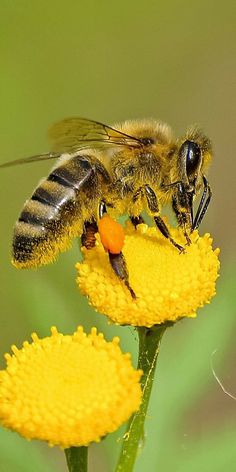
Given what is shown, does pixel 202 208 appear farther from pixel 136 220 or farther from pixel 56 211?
pixel 56 211

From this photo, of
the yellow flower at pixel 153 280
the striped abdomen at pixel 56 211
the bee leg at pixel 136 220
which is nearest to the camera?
the yellow flower at pixel 153 280

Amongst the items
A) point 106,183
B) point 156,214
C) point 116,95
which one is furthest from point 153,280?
point 116,95

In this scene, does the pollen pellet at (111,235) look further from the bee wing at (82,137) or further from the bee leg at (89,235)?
the bee wing at (82,137)

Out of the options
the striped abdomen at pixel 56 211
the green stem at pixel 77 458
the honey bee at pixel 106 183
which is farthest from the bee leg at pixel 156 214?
the green stem at pixel 77 458

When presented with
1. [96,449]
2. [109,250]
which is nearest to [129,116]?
[96,449]

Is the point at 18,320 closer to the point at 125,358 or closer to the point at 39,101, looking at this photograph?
the point at 125,358

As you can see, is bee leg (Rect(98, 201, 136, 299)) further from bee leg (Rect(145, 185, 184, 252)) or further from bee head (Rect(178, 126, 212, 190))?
bee head (Rect(178, 126, 212, 190))
